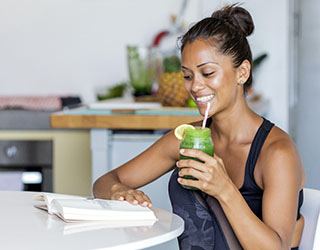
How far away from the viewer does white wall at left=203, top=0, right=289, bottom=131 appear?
4316mm

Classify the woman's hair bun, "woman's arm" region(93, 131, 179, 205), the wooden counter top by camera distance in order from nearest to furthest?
1. the woman's hair bun
2. "woman's arm" region(93, 131, 179, 205)
3. the wooden counter top

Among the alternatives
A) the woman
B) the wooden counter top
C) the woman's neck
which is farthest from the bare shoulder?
the wooden counter top

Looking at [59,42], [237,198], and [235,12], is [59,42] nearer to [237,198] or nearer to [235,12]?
[235,12]

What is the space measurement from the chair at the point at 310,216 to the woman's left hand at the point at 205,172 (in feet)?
0.96

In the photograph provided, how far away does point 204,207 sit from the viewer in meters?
1.80

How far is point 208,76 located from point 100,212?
17.1 inches

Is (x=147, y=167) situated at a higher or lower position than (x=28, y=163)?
higher

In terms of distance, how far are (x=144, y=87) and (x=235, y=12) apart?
1782mm

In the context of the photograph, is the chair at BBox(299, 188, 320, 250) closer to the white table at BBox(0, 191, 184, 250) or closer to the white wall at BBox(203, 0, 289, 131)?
the white table at BBox(0, 191, 184, 250)

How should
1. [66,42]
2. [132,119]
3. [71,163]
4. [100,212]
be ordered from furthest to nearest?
[66,42]
[71,163]
[132,119]
[100,212]

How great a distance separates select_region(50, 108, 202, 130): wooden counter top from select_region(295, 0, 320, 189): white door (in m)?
1.29

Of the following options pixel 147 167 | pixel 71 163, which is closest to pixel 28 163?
pixel 71 163

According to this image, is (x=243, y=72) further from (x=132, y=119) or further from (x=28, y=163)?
(x=28, y=163)

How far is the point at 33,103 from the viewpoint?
13.1ft
